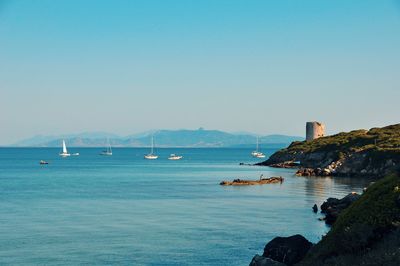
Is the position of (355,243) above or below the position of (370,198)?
below

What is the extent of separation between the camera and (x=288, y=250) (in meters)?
38.9

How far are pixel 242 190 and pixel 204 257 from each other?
57721 mm

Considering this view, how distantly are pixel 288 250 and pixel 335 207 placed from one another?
26354 mm

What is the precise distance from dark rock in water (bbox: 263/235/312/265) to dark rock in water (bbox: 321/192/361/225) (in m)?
20.0

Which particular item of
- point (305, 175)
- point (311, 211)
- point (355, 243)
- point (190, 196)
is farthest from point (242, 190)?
point (355, 243)

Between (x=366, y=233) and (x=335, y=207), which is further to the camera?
(x=335, y=207)

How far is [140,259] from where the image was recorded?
137ft

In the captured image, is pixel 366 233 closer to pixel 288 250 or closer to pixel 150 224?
pixel 288 250

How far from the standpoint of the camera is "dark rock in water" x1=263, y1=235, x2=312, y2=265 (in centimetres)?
3869

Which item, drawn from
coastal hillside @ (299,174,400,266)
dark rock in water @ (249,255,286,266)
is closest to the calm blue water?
dark rock in water @ (249,255,286,266)

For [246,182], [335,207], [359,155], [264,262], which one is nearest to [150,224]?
[335,207]

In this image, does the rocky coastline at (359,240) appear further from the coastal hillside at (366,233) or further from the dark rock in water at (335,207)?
the dark rock in water at (335,207)

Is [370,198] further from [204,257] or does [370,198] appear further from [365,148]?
[365,148]

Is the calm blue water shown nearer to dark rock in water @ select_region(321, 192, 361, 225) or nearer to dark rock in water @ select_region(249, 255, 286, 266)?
dark rock in water @ select_region(321, 192, 361, 225)
